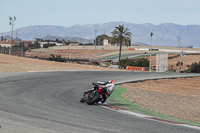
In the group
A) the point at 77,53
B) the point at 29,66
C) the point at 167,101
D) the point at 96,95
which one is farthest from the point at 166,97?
the point at 77,53

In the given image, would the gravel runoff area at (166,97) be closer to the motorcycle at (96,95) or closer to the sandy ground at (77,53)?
the motorcycle at (96,95)

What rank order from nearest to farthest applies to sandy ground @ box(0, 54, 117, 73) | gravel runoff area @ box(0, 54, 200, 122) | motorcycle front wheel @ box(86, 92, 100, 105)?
motorcycle front wheel @ box(86, 92, 100, 105) → gravel runoff area @ box(0, 54, 200, 122) → sandy ground @ box(0, 54, 117, 73)

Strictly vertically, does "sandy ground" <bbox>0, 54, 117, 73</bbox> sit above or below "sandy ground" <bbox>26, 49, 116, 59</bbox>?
below

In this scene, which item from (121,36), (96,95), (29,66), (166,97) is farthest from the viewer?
(121,36)

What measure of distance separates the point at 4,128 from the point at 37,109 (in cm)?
330

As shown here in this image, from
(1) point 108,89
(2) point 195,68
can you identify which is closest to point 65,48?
(2) point 195,68

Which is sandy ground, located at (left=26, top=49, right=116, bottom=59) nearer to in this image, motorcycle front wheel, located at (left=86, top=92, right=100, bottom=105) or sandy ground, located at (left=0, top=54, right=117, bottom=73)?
sandy ground, located at (left=0, top=54, right=117, bottom=73)

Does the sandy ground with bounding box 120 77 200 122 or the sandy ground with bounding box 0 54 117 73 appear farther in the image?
the sandy ground with bounding box 0 54 117 73

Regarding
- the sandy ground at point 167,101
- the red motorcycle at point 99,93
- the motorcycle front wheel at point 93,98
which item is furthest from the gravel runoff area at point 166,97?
the motorcycle front wheel at point 93,98

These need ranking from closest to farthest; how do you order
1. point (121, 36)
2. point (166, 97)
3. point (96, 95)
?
1. point (96, 95)
2. point (166, 97)
3. point (121, 36)

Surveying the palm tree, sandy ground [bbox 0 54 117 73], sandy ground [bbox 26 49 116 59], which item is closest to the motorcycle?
sandy ground [bbox 0 54 117 73]

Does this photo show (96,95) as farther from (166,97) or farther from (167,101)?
(166,97)

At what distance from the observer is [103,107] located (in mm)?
13969

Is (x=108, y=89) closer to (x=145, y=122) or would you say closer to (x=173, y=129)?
(x=145, y=122)
